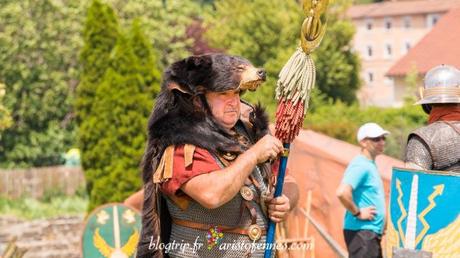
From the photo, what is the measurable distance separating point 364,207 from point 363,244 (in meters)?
0.27

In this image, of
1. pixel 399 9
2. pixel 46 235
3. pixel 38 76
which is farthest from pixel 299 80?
pixel 399 9

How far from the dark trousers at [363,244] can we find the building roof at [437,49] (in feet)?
4.42

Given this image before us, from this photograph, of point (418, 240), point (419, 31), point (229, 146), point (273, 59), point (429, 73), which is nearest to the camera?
point (229, 146)

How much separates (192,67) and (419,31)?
64.5 m

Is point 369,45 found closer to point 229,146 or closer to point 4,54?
point 4,54

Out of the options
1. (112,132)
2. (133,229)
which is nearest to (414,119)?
(112,132)

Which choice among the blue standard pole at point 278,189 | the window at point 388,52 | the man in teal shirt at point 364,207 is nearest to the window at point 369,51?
the window at point 388,52

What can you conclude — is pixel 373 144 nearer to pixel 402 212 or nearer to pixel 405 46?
pixel 402 212

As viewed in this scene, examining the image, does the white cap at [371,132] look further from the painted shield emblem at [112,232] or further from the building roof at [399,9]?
the building roof at [399,9]

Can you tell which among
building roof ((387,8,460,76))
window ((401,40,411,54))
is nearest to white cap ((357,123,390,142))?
building roof ((387,8,460,76))

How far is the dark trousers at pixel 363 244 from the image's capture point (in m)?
8.47

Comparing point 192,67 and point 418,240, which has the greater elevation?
point 192,67

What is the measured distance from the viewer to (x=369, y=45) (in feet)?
237

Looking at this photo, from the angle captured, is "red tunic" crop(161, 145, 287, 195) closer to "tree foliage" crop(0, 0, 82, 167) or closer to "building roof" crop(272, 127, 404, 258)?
"building roof" crop(272, 127, 404, 258)
